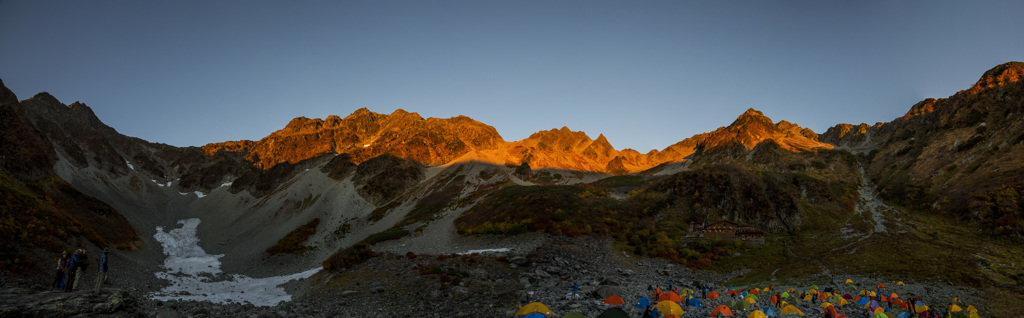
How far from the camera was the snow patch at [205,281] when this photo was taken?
36.4m

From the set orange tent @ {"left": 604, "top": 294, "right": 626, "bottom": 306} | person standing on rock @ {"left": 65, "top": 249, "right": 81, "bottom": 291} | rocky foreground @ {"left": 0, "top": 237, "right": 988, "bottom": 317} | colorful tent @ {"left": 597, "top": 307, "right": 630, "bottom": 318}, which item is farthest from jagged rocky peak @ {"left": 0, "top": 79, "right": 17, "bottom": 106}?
colorful tent @ {"left": 597, "top": 307, "right": 630, "bottom": 318}

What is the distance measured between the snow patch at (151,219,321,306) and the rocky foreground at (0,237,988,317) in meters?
3.43

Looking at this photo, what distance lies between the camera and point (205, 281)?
52406mm

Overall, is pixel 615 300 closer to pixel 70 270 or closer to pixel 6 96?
pixel 70 270

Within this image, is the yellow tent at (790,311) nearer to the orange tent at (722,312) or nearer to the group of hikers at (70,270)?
the orange tent at (722,312)

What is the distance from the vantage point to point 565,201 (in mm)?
67875

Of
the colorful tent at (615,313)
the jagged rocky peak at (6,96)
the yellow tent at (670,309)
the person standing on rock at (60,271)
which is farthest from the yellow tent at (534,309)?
the jagged rocky peak at (6,96)

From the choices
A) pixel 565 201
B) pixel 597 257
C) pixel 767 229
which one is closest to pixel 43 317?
pixel 597 257

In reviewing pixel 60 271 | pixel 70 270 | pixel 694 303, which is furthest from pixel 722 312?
pixel 60 271

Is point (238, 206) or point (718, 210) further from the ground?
point (238, 206)

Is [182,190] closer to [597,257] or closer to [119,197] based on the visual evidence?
[119,197]

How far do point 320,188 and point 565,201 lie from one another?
3686 inches

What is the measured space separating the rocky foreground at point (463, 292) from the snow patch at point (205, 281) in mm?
3430

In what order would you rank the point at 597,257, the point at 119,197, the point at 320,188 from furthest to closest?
the point at 320,188, the point at 119,197, the point at 597,257
